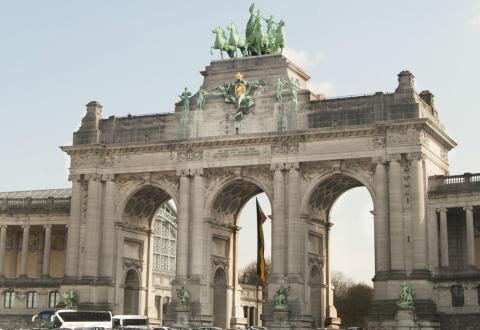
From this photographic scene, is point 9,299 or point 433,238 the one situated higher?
point 433,238

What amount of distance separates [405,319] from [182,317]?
19.9 m

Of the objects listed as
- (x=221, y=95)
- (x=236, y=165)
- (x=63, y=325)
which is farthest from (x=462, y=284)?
(x=63, y=325)

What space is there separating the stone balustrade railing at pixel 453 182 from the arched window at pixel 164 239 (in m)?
47.8

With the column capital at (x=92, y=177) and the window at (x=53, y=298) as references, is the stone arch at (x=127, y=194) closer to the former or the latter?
the column capital at (x=92, y=177)

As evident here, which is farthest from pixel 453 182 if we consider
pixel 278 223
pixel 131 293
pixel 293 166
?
pixel 131 293

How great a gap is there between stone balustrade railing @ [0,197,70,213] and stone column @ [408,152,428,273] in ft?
119

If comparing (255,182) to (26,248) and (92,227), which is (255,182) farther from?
(26,248)

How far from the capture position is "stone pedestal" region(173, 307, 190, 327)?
77.4 meters

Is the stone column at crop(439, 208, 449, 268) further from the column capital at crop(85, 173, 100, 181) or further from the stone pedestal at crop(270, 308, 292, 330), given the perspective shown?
the column capital at crop(85, 173, 100, 181)

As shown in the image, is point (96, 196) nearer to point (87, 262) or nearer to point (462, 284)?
point (87, 262)

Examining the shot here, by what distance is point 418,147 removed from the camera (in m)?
72.7

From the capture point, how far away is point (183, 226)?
8056 centimetres

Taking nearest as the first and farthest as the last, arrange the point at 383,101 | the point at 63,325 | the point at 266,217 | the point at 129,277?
the point at 63,325
the point at 383,101
the point at 266,217
the point at 129,277

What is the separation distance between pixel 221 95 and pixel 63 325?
25.5m
